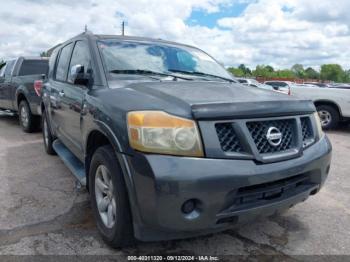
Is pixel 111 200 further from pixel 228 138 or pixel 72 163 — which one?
pixel 72 163

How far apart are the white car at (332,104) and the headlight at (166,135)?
25.9 feet

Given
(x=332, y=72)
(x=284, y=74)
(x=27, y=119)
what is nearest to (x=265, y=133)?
(x=27, y=119)

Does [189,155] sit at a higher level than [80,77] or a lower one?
lower

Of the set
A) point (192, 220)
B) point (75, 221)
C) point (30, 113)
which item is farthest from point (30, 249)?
point (30, 113)

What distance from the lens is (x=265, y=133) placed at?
268cm

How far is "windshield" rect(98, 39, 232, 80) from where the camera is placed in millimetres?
3736

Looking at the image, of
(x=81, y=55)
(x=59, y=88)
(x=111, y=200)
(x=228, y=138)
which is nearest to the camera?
(x=228, y=138)

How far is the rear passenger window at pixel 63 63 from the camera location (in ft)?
15.8

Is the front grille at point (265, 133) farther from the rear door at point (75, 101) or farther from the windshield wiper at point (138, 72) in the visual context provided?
the rear door at point (75, 101)

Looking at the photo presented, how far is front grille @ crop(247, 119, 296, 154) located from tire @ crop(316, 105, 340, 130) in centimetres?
744

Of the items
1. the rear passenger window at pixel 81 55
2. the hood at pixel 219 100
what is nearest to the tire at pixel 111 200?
the hood at pixel 219 100

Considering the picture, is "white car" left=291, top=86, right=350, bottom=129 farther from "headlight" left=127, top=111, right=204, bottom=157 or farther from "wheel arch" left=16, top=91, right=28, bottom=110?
"headlight" left=127, top=111, right=204, bottom=157

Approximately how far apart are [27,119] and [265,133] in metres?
7.08

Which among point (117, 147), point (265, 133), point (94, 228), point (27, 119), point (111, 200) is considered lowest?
point (94, 228)
